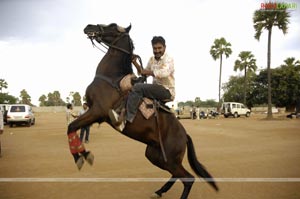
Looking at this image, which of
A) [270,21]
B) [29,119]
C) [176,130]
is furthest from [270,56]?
[176,130]

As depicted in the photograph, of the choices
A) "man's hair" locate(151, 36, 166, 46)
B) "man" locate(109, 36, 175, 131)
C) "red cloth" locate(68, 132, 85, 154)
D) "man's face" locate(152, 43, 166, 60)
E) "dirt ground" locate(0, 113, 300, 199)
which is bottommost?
"dirt ground" locate(0, 113, 300, 199)

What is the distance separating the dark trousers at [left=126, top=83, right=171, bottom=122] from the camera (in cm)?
403

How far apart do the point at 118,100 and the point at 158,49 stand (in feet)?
3.40

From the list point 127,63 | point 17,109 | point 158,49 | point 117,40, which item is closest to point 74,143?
point 127,63

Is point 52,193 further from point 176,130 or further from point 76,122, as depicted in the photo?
point 176,130

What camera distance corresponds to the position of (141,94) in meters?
4.23

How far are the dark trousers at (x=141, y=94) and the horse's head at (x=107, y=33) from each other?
32.2 inches

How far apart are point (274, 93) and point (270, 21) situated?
28556 mm

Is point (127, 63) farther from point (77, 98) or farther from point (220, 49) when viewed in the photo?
point (77, 98)

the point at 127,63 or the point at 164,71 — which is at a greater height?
the point at 127,63

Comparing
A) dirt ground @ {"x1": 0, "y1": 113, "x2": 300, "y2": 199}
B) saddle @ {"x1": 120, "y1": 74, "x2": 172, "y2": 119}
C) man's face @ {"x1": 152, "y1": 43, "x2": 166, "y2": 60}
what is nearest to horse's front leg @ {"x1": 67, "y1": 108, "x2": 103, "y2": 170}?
dirt ground @ {"x1": 0, "y1": 113, "x2": 300, "y2": 199}

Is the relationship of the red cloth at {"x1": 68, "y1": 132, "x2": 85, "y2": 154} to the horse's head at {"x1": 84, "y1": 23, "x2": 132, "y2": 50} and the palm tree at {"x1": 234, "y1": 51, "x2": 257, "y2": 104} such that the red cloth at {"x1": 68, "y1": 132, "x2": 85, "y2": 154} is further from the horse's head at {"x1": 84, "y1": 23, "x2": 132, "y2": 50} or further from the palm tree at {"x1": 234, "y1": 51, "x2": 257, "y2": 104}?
the palm tree at {"x1": 234, "y1": 51, "x2": 257, "y2": 104}

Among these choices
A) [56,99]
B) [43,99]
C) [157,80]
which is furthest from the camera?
[43,99]

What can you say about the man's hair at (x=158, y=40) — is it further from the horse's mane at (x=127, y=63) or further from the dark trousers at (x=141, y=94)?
the dark trousers at (x=141, y=94)
